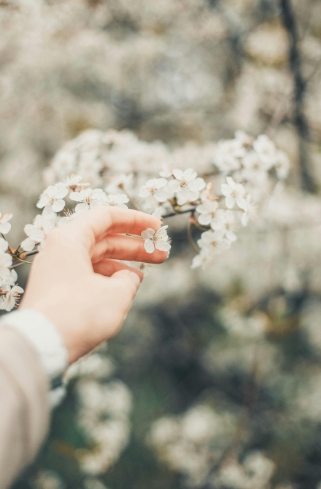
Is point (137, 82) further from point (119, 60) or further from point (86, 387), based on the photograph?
point (86, 387)

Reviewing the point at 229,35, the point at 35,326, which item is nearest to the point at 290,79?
the point at 229,35

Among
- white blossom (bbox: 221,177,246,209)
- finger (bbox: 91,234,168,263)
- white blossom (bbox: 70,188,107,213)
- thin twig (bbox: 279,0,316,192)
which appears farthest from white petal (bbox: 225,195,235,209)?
thin twig (bbox: 279,0,316,192)

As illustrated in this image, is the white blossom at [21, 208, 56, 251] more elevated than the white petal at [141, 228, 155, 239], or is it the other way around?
the white petal at [141, 228, 155, 239]

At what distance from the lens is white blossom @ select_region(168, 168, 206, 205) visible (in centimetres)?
110

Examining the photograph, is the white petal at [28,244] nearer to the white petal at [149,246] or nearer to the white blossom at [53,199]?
the white blossom at [53,199]

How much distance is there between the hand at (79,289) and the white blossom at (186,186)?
340 millimetres

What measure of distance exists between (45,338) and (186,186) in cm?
67

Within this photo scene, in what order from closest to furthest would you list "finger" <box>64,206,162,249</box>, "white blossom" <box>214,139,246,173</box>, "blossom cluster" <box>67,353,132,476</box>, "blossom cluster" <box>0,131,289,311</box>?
"finger" <box>64,206,162,249</box>, "blossom cluster" <box>0,131,289,311</box>, "white blossom" <box>214,139,246,173</box>, "blossom cluster" <box>67,353,132,476</box>

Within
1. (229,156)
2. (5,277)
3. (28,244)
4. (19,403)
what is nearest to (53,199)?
(28,244)

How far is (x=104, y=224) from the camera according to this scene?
82 cm

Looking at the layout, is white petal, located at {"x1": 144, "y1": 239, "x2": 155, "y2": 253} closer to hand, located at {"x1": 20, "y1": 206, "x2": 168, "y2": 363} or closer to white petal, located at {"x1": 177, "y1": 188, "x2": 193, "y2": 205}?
hand, located at {"x1": 20, "y1": 206, "x2": 168, "y2": 363}

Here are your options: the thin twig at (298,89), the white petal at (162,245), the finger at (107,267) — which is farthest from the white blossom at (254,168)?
the thin twig at (298,89)

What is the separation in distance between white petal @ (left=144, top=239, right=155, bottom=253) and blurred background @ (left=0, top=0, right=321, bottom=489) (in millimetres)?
1756

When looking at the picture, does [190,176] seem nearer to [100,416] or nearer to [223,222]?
[223,222]
